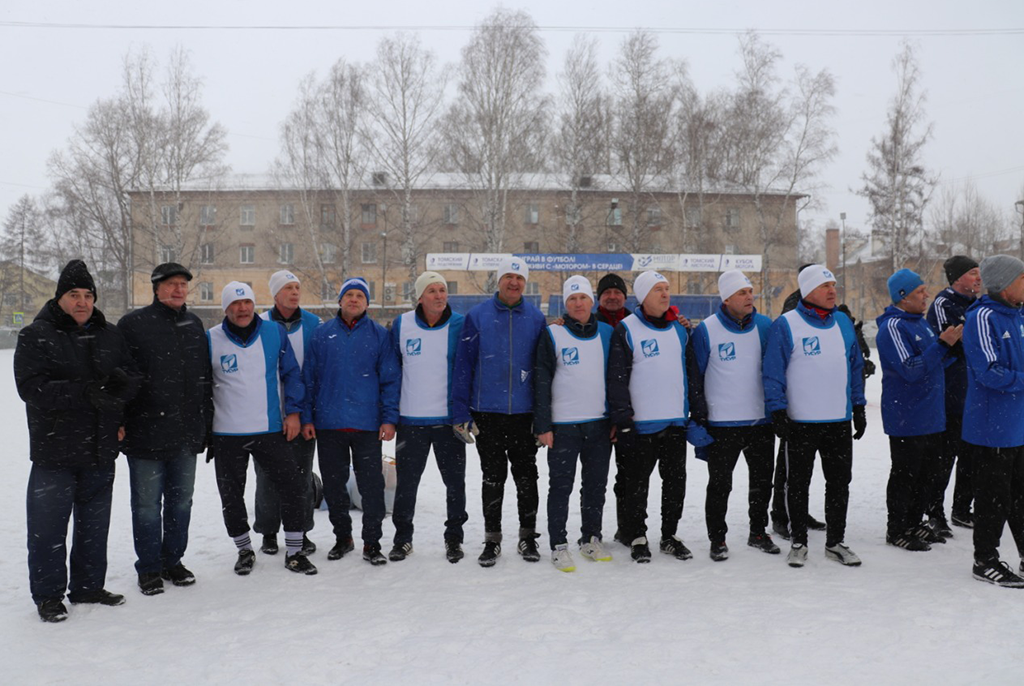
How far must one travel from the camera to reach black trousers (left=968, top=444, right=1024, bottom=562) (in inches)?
171

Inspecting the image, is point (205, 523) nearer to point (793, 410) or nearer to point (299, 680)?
point (299, 680)

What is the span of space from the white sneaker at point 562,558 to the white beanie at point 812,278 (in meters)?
2.31

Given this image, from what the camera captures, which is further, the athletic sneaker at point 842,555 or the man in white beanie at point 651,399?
the man in white beanie at point 651,399

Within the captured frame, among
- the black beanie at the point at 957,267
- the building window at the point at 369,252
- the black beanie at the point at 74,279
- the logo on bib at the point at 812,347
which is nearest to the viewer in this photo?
the black beanie at the point at 74,279

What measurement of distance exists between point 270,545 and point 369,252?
40042 mm

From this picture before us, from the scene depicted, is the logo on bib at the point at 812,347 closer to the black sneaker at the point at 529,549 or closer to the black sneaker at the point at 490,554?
the black sneaker at the point at 529,549

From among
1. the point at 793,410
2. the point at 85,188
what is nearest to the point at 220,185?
the point at 85,188

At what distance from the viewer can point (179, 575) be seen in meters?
4.59

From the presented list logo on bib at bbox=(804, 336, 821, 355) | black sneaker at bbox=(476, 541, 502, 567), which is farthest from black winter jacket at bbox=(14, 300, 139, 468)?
logo on bib at bbox=(804, 336, 821, 355)

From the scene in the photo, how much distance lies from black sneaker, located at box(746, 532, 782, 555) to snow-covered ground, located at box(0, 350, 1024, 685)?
8 cm

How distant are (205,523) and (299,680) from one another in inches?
125

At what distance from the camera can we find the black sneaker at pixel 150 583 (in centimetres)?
440

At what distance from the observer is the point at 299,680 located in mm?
3248

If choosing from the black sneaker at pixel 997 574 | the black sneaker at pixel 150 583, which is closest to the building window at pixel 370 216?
the black sneaker at pixel 150 583
